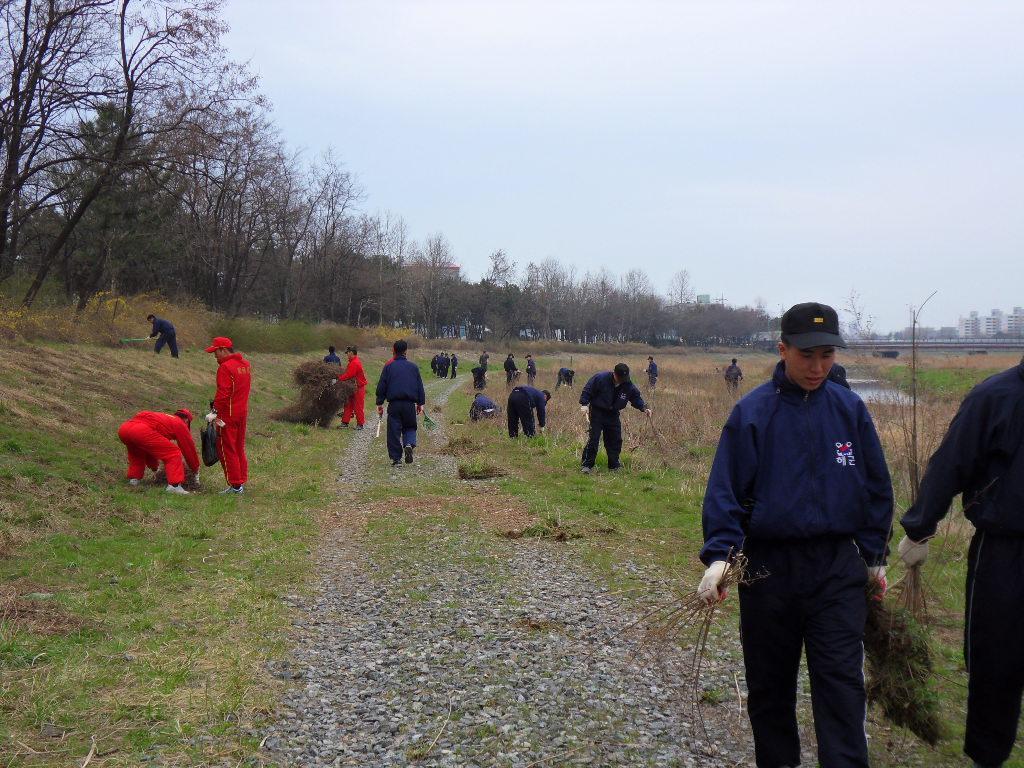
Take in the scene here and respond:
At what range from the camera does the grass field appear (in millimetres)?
4387

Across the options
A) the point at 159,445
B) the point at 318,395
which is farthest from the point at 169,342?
the point at 159,445

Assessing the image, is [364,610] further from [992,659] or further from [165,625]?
[992,659]

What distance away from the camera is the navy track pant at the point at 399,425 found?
1439 centimetres

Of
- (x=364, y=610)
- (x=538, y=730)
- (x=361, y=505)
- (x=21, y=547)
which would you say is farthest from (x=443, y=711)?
(x=361, y=505)

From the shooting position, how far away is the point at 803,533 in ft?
11.4

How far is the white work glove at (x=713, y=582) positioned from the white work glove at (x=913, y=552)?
115 cm

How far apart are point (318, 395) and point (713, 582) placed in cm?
1816

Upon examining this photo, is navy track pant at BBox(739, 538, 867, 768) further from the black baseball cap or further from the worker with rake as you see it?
the worker with rake

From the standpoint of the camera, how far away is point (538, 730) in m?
4.43

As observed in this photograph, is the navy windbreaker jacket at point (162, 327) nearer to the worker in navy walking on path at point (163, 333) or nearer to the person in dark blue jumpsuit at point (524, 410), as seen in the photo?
the worker in navy walking on path at point (163, 333)

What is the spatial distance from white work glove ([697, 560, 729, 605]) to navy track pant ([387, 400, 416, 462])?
36.4 feet

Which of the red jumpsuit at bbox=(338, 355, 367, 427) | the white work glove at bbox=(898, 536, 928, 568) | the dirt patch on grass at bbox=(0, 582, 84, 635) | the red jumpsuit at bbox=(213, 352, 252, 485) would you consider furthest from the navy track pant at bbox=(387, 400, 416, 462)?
the white work glove at bbox=(898, 536, 928, 568)

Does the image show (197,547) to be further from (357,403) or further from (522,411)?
(357,403)

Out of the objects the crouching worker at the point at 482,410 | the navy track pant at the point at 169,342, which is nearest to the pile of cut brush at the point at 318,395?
the crouching worker at the point at 482,410
